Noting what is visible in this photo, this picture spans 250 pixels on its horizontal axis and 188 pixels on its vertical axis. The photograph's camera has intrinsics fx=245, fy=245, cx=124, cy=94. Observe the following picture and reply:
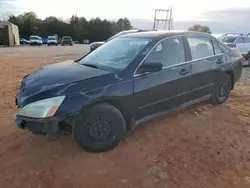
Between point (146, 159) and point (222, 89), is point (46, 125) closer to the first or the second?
point (146, 159)

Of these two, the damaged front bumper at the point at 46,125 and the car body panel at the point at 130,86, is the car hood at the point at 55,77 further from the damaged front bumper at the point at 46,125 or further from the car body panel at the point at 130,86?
the damaged front bumper at the point at 46,125

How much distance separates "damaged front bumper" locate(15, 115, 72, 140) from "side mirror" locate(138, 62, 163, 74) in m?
1.32

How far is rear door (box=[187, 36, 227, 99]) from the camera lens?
4.46 metres

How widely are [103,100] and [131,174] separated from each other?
1.04 m

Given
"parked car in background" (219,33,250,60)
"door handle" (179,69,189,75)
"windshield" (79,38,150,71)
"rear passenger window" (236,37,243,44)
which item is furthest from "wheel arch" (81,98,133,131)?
"rear passenger window" (236,37,243,44)

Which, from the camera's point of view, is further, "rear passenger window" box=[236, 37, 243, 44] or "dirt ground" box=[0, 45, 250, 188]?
"rear passenger window" box=[236, 37, 243, 44]

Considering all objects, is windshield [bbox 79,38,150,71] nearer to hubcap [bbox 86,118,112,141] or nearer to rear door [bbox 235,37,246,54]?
hubcap [bbox 86,118,112,141]

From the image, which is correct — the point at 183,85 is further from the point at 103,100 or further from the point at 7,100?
the point at 7,100

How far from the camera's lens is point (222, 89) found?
5250 millimetres

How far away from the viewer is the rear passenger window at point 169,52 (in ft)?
12.9

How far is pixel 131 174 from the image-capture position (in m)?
2.96

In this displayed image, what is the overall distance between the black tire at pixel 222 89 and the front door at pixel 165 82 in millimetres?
960

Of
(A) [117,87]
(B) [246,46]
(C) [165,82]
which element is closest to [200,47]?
(C) [165,82]

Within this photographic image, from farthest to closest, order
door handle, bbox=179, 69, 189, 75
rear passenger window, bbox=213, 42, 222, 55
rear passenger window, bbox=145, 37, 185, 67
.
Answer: rear passenger window, bbox=213, 42, 222, 55 → door handle, bbox=179, 69, 189, 75 → rear passenger window, bbox=145, 37, 185, 67
